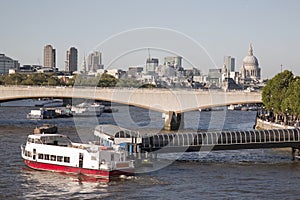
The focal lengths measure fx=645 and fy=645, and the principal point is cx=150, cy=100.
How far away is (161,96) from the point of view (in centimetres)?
6250

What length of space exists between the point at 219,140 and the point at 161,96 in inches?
992

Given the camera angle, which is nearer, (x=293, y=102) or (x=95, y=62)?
(x=293, y=102)

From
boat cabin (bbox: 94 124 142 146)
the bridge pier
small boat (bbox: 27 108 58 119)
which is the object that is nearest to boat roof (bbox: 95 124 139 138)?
boat cabin (bbox: 94 124 142 146)

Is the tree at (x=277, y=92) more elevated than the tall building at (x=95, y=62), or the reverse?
the tall building at (x=95, y=62)

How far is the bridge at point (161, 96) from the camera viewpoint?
60.4m

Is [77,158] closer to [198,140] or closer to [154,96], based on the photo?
[198,140]

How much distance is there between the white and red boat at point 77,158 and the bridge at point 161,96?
27.0 meters

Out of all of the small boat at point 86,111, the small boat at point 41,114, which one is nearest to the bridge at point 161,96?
the small boat at point 41,114

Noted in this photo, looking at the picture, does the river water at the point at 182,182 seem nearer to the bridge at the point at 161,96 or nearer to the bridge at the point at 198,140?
the bridge at the point at 198,140

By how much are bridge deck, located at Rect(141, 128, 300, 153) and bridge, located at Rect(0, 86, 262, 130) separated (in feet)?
69.7

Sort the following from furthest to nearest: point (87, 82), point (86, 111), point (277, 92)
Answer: point (87, 82)
point (86, 111)
point (277, 92)

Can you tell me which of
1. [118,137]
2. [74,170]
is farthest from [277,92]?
[74,170]

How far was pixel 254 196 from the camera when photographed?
27844mm

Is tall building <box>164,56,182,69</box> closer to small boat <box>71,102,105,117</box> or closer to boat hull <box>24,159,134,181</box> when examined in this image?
small boat <box>71,102,105,117</box>
